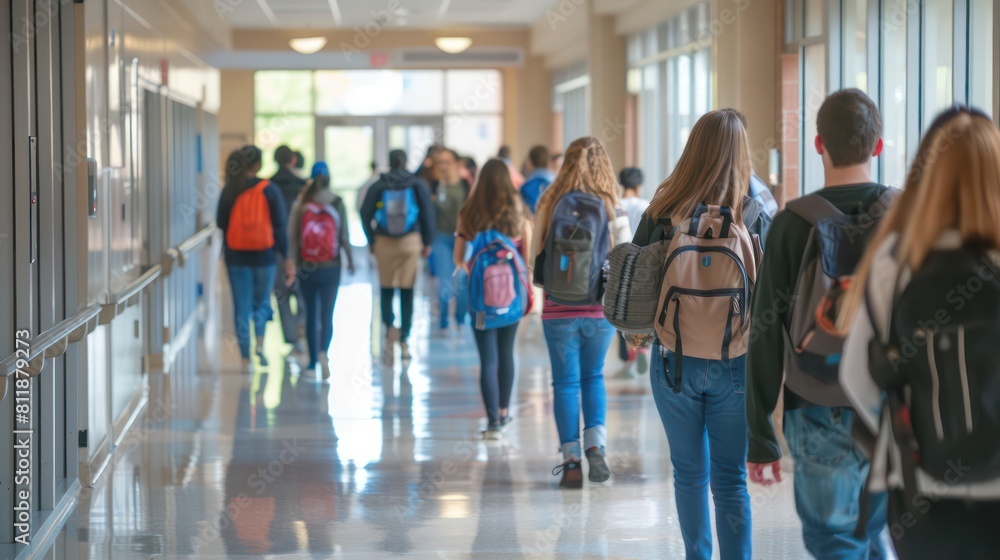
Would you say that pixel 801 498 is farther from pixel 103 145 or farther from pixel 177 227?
pixel 177 227

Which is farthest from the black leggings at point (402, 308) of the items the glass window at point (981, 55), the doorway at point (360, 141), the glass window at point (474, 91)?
the glass window at point (474, 91)

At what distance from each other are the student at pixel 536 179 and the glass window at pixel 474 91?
13315mm

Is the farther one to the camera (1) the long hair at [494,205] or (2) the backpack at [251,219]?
(2) the backpack at [251,219]

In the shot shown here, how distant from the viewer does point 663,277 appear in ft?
12.8

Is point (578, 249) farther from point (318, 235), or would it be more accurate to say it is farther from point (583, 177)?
point (318, 235)

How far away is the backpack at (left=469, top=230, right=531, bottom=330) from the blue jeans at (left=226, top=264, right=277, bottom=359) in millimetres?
3219

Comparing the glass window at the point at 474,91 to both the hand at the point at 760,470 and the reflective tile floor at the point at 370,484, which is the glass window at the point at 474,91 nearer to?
the reflective tile floor at the point at 370,484

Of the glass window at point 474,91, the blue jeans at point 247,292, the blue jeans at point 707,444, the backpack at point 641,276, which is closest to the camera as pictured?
the blue jeans at point 707,444

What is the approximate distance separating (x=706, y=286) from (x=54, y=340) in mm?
2510

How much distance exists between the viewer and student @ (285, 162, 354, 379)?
29.0 feet

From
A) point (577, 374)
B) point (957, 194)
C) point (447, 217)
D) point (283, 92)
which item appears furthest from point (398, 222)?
point (283, 92)

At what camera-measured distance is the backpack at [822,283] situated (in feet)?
9.86

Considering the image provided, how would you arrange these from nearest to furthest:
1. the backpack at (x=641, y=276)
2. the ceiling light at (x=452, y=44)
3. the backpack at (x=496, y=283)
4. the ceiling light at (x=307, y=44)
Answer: the backpack at (x=641, y=276) → the backpack at (x=496, y=283) → the ceiling light at (x=452, y=44) → the ceiling light at (x=307, y=44)

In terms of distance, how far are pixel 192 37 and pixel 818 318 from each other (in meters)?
11.7
